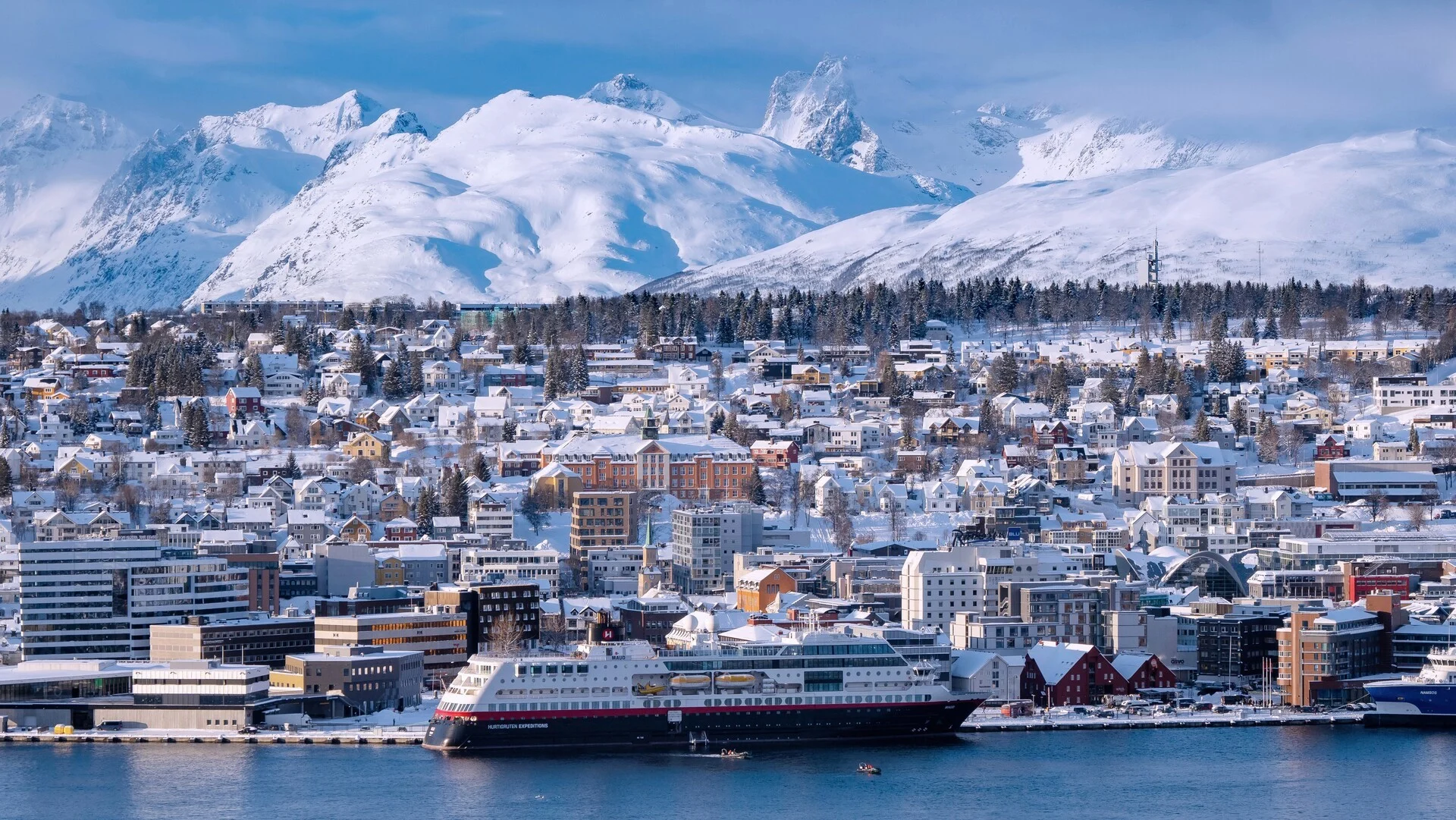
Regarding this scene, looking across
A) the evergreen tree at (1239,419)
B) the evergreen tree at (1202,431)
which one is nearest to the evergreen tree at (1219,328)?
the evergreen tree at (1239,419)

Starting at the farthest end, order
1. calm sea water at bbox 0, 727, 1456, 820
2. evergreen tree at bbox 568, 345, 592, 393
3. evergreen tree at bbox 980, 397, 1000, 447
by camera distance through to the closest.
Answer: evergreen tree at bbox 568, 345, 592, 393 < evergreen tree at bbox 980, 397, 1000, 447 < calm sea water at bbox 0, 727, 1456, 820

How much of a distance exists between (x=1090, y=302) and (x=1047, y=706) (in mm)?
103924

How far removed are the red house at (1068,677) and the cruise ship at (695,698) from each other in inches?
240

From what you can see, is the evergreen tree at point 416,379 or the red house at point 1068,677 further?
the evergreen tree at point 416,379

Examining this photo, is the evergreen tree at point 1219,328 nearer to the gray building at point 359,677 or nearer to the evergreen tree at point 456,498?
the evergreen tree at point 456,498

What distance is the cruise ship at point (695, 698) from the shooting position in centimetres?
7762

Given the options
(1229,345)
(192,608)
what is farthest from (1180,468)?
(192,608)

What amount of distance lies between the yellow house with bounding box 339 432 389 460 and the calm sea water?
195ft

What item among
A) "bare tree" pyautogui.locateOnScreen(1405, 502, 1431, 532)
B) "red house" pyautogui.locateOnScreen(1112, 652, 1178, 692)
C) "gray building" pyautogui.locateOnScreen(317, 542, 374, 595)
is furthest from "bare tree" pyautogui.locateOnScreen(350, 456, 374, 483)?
"red house" pyautogui.locateOnScreen(1112, 652, 1178, 692)

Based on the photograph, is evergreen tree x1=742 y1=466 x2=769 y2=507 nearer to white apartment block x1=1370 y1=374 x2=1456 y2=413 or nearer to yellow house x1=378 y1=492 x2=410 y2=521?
yellow house x1=378 y1=492 x2=410 y2=521

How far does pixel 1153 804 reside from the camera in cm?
6781

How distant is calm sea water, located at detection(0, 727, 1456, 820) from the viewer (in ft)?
219

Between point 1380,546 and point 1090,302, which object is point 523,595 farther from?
point 1090,302

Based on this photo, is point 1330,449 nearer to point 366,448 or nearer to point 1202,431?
point 1202,431
